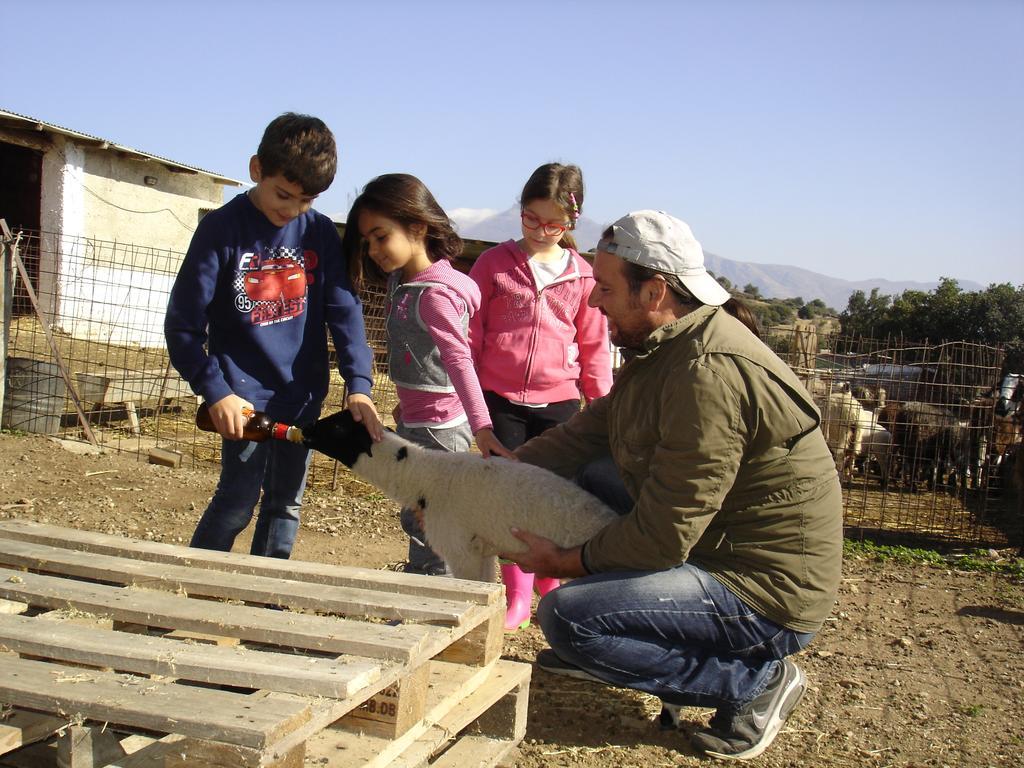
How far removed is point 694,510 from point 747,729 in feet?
3.32

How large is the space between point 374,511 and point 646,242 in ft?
14.4

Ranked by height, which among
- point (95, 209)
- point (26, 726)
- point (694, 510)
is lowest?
point (26, 726)

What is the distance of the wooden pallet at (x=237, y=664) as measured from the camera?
194 cm

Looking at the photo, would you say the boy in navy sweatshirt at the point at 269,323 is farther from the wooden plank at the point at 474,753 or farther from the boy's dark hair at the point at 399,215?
the wooden plank at the point at 474,753

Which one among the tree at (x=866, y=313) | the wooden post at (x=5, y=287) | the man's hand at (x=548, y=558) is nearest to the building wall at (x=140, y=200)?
the wooden post at (x=5, y=287)

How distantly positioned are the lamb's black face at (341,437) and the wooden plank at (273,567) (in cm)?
68

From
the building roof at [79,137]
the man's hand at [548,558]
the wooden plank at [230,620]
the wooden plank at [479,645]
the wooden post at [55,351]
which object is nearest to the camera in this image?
the wooden plank at [230,620]

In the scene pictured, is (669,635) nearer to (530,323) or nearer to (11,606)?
(530,323)

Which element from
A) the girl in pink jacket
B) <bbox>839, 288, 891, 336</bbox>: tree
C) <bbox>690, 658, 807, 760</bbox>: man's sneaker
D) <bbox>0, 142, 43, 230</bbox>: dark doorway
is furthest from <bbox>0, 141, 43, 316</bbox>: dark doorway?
<bbox>839, 288, 891, 336</bbox>: tree

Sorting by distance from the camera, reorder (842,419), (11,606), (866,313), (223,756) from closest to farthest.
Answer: (223,756), (11,606), (842,419), (866,313)

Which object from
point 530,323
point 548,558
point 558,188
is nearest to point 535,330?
point 530,323

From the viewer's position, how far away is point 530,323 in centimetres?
432

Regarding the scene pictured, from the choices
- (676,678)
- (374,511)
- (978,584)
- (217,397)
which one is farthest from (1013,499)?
(217,397)

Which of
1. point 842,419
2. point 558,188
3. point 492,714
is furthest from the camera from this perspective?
point 842,419
